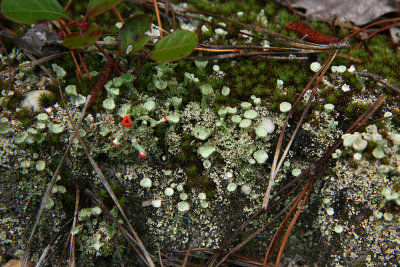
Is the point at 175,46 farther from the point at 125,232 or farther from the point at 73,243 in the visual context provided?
the point at 73,243

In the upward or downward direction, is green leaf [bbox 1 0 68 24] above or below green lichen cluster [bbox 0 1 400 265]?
above

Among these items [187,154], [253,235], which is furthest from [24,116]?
[253,235]

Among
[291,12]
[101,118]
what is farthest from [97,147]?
[291,12]

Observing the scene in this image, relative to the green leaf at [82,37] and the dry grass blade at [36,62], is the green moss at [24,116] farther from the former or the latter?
the green leaf at [82,37]

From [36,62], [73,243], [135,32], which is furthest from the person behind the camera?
[36,62]

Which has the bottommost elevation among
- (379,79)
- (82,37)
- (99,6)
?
(379,79)

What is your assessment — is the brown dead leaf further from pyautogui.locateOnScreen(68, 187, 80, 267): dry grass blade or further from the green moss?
pyautogui.locateOnScreen(68, 187, 80, 267): dry grass blade

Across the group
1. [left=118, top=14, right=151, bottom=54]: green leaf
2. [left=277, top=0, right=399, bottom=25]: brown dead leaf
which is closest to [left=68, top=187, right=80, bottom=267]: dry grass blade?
[left=118, top=14, right=151, bottom=54]: green leaf

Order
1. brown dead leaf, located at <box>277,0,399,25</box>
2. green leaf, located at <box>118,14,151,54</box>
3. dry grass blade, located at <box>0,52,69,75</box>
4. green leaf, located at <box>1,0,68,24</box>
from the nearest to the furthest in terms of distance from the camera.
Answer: green leaf, located at <box>1,0,68,24</box> → green leaf, located at <box>118,14,151,54</box> → dry grass blade, located at <box>0,52,69,75</box> → brown dead leaf, located at <box>277,0,399,25</box>
